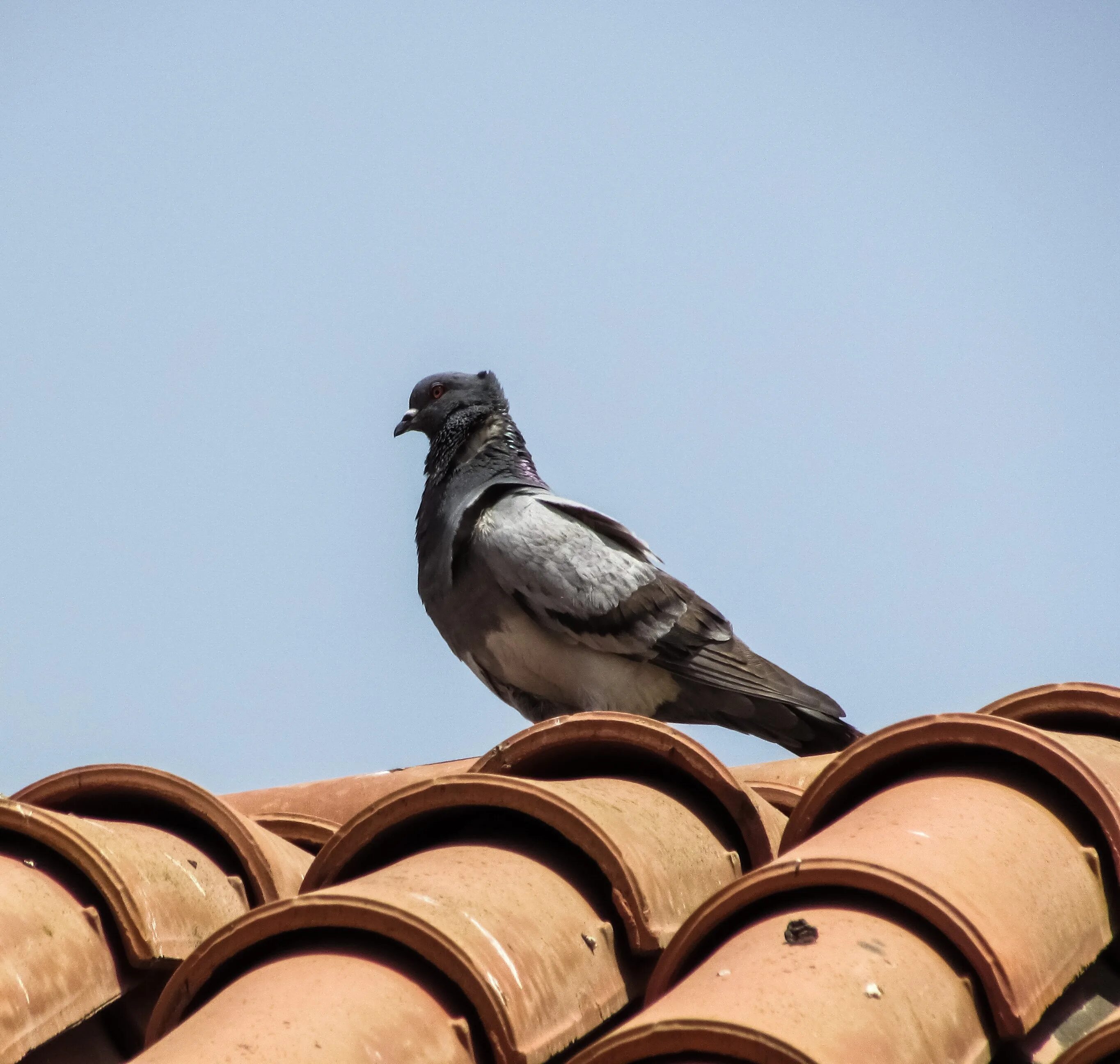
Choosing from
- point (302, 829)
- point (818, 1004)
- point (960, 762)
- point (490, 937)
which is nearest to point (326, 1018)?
point (490, 937)

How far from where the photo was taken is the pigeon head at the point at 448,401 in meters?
6.73

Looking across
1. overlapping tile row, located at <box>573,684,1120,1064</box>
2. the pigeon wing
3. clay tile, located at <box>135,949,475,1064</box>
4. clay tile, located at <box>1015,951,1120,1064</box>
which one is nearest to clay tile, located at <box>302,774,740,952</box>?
overlapping tile row, located at <box>573,684,1120,1064</box>

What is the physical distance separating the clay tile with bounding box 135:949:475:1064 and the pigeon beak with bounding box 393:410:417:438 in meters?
4.70

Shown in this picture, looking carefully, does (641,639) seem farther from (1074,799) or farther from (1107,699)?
(1074,799)

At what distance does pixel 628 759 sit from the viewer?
328cm

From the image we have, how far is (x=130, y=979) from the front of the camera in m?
2.78

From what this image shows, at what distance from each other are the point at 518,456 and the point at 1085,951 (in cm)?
426

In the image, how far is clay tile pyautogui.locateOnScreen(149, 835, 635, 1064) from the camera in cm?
228

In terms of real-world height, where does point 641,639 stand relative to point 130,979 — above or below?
above

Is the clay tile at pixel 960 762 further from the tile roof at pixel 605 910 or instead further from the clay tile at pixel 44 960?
the clay tile at pixel 44 960

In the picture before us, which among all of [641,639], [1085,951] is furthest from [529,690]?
[1085,951]

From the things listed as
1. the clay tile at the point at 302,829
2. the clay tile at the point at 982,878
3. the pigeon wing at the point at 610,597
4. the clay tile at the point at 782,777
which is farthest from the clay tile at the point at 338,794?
the clay tile at the point at 982,878

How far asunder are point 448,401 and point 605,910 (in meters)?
4.34

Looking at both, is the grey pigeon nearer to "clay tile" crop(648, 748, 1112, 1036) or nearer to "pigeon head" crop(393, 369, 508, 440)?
"pigeon head" crop(393, 369, 508, 440)
